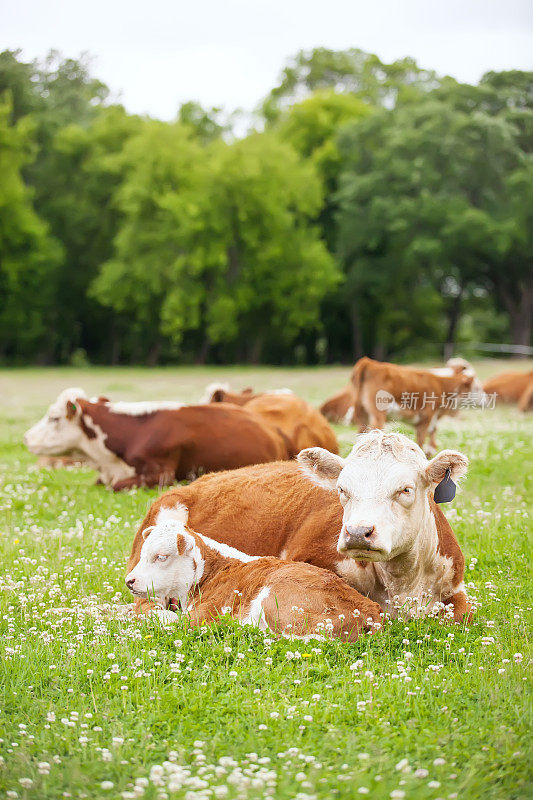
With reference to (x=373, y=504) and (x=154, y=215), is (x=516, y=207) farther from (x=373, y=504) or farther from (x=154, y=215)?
(x=373, y=504)

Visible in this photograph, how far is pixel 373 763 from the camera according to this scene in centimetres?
448

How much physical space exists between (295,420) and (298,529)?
274 inches

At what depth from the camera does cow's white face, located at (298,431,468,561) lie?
237 inches

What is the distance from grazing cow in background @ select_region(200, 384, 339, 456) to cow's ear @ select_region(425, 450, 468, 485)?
657 cm

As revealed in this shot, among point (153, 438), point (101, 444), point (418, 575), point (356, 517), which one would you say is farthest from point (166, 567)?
point (101, 444)

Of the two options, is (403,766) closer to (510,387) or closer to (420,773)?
(420,773)

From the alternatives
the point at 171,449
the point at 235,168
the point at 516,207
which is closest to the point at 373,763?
the point at 171,449

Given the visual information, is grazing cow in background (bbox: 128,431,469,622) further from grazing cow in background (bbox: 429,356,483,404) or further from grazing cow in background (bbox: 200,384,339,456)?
grazing cow in background (bbox: 429,356,483,404)

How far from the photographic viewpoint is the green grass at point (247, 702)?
4.35 m

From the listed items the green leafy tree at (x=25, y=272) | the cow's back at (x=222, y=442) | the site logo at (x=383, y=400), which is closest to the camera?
the cow's back at (x=222, y=442)

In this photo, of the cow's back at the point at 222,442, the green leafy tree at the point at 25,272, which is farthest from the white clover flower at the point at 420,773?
the green leafy tree at the point at 25,272

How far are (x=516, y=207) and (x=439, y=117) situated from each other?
6120 millimetres

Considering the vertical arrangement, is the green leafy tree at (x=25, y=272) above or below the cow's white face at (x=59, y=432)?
above

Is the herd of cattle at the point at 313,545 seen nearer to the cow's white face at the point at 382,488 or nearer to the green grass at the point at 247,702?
the cow's white face at the point at 382,488
